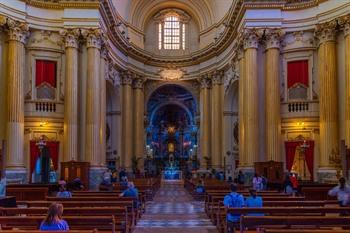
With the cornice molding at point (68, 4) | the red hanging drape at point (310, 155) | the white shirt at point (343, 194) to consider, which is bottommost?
the white shirt at point (343, 194)

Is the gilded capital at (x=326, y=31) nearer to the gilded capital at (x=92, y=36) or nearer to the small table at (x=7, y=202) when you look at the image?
the gilded capital at (x=92, y=36)

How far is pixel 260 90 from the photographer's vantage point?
3350cm

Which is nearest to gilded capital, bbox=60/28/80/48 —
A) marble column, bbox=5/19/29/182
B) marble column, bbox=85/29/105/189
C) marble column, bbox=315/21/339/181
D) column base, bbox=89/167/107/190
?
marble column, bbox=85/29/105/189

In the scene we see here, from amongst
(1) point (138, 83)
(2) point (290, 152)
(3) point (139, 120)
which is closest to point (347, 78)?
(2) point (290, 152)

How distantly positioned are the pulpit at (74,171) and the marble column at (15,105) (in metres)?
2.67

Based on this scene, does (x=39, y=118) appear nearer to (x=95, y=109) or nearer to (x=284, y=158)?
(x=95, y=109)

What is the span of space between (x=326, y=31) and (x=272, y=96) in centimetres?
523

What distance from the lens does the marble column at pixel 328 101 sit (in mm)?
31109

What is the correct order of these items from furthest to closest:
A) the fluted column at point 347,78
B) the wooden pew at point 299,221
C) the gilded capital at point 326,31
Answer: the gilded capital at point 326,31 < the fluted column at point 347,78 < the wooden pew at point 299,221

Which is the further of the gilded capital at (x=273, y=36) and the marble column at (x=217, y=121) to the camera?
the marble column at (x=217, y=121)

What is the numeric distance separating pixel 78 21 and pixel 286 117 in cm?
1495

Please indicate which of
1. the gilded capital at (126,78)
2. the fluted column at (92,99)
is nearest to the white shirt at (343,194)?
the fluted column at (92,99)

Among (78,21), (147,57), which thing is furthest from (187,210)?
(147,57)

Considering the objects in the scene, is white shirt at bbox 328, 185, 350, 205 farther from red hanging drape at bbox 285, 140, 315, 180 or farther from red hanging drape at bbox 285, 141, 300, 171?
red hanging drape at bbox 285, 141, 300, 171
